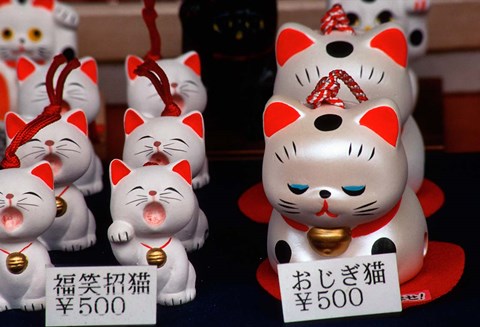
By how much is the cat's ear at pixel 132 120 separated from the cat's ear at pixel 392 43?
1.38ft

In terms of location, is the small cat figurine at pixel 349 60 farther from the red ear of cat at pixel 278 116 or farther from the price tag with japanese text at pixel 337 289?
the price tag with japanese text at pixel 337 289

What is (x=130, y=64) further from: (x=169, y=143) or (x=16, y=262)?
(x=16, y=262)

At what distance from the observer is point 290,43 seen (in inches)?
67.1

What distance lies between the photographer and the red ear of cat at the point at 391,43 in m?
1.67

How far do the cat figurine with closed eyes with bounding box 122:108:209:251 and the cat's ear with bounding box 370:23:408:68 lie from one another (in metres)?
0.33

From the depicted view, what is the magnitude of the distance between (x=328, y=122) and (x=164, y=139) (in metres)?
0.35

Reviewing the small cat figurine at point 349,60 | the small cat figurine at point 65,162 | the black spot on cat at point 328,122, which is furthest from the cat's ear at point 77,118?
the black spot on cat at point 328,122

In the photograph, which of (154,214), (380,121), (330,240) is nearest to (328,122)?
(380,121)

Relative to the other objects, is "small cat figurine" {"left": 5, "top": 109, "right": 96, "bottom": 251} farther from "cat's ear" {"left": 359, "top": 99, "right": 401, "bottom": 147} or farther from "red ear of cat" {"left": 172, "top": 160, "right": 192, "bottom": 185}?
"cat's ear" {"left": 359, "top": 99, "right": 401, "bottom": 147}

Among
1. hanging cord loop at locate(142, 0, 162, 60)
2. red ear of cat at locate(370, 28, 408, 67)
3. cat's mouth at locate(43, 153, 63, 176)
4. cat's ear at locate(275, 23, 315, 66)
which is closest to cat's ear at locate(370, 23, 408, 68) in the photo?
red ear of cat at locate(370, 28, 408, 67)

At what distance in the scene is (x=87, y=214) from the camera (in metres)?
1.72

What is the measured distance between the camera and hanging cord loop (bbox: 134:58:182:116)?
168 centimetres

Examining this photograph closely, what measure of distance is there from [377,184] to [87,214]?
0.57 m

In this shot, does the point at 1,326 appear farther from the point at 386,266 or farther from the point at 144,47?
the point at 144,47
